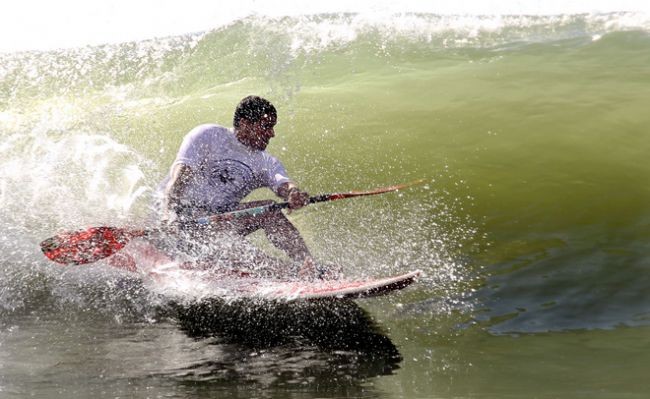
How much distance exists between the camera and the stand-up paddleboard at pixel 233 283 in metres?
4.60

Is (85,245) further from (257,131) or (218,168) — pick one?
(257,131)

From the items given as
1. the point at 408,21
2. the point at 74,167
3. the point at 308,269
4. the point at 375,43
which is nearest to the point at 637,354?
the point at 308,269

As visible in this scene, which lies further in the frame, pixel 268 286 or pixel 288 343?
pixel 268 286

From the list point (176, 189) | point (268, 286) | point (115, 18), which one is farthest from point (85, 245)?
point (115, 18)

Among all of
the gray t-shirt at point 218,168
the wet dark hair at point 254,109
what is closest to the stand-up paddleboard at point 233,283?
the gray t-shirt at point 218,168

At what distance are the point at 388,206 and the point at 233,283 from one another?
2728 millimetres

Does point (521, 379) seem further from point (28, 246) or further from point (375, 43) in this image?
point (375, 43)

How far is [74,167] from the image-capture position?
8305 millimetres

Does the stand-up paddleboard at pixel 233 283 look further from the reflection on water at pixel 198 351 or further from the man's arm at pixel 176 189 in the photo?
the man's arm at pixel 176 189

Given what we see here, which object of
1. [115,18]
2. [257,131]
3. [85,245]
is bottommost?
[85,245]

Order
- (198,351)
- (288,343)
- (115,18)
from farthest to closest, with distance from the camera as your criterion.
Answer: (115,18), (288,343), (198,351)

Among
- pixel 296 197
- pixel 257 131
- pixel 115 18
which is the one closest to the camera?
pixel 296 197

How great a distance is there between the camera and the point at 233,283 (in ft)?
16.6

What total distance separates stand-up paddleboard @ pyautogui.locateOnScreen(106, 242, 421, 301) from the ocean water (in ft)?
0.40
